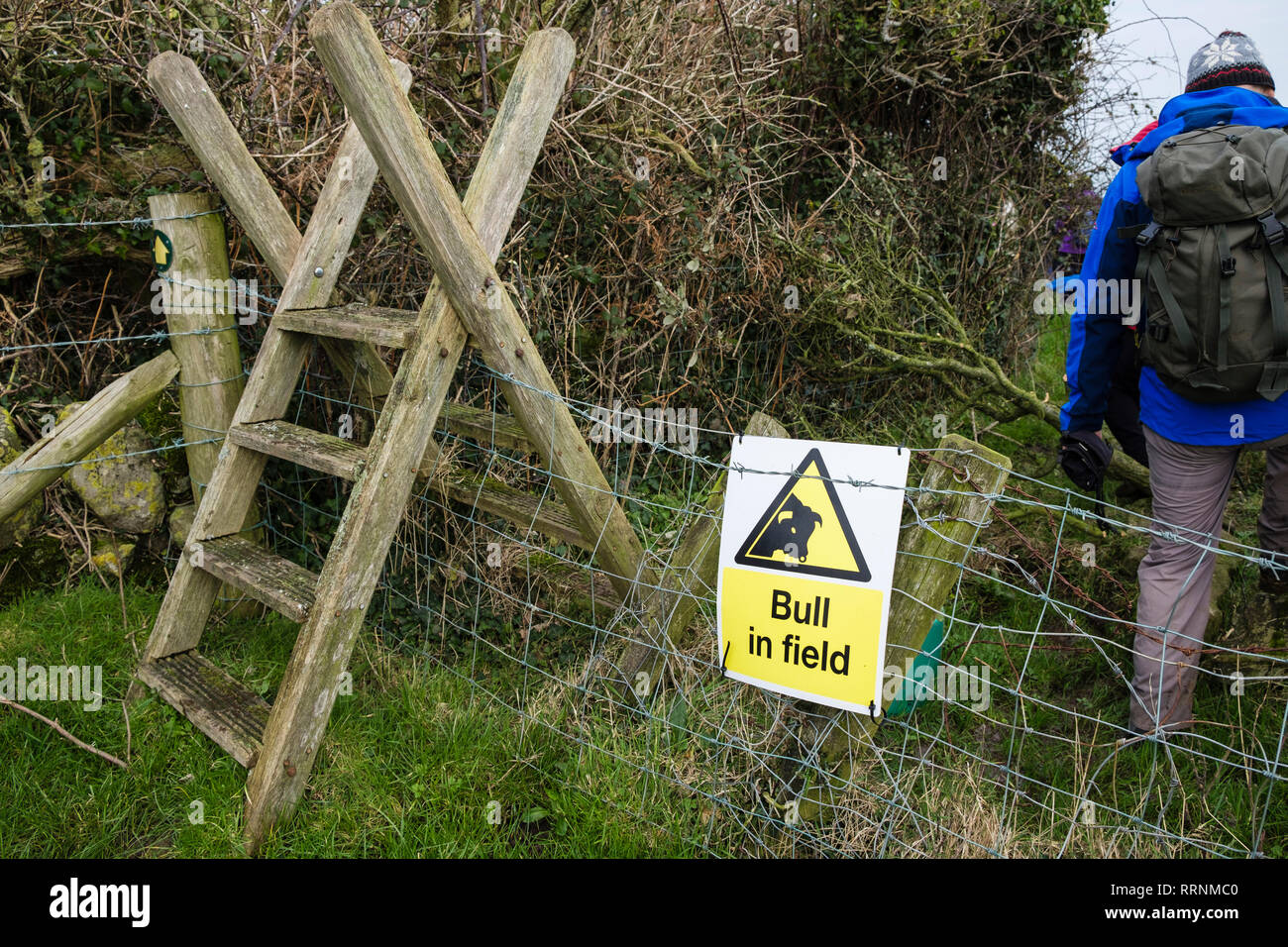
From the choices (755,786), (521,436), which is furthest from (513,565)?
(755,786)

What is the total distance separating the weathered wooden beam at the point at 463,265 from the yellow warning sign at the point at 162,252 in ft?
4.37

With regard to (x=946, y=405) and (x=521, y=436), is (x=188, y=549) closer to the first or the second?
(x=521, y=436)

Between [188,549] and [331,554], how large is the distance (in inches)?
33.4

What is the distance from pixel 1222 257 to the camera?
8.62ft

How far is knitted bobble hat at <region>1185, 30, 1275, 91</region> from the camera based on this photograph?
2.86 metres

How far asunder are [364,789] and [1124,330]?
10.3 feet

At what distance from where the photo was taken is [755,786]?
2.48 m

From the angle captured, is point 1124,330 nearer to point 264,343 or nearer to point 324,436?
point 324,436

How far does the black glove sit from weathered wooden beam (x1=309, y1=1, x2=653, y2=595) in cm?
170

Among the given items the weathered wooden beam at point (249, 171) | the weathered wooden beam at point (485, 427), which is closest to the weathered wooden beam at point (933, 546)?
the weathered wooden beam at point (485, 427)

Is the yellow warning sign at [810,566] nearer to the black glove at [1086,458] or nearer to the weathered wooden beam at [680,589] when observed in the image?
the weathered wooden beam at [680,589]

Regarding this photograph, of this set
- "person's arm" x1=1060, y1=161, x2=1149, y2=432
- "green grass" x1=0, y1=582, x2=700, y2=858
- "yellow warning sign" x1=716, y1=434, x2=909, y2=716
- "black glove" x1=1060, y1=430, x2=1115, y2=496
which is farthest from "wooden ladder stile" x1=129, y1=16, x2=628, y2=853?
"person's arm" x1=1060, y1=161, x2=1149, y2=432

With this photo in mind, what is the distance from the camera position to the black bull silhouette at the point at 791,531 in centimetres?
219
